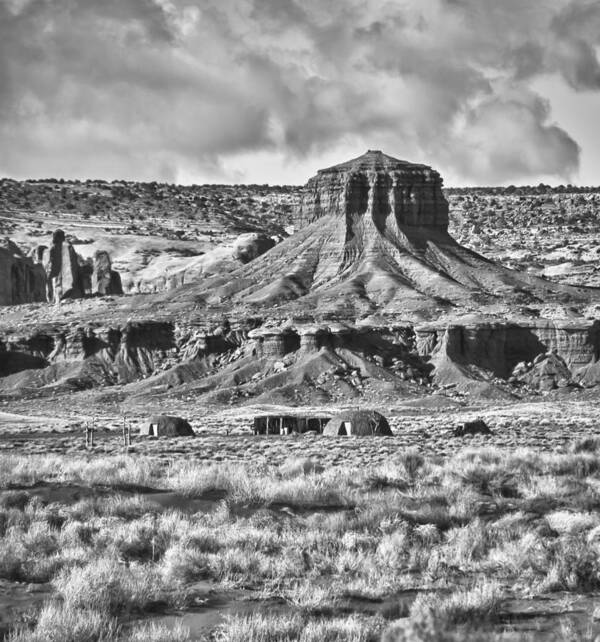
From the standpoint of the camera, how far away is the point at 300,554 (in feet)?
60.2

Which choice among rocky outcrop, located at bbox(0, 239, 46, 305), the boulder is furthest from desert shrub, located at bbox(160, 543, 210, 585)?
rocky outcrop, located at bbox(0, 239, 46, 305)

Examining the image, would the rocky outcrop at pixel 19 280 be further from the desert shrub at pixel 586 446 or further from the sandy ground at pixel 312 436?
the desert shrub at pixel 586 446

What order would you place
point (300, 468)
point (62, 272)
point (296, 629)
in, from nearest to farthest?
point (296, 629)
point (300, 468)
point (62, 272)

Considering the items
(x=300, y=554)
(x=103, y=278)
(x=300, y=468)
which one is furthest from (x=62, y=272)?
(x=300, y=554)

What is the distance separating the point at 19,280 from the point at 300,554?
354 ft

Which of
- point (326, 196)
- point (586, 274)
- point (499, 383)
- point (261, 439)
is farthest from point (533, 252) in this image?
point (261, 439)

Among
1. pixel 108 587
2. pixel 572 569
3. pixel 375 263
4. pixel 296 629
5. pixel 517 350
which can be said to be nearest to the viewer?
pixel 296 629

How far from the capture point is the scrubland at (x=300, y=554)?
47.5 ft

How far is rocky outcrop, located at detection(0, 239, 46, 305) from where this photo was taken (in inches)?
4692

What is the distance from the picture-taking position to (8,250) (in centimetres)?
12406

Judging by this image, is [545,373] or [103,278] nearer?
[545,373]

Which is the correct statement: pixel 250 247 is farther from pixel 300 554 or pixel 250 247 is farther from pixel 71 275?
pixel 300 554

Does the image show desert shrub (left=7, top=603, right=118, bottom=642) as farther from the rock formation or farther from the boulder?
the rock formation

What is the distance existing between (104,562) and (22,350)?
7912 cm
